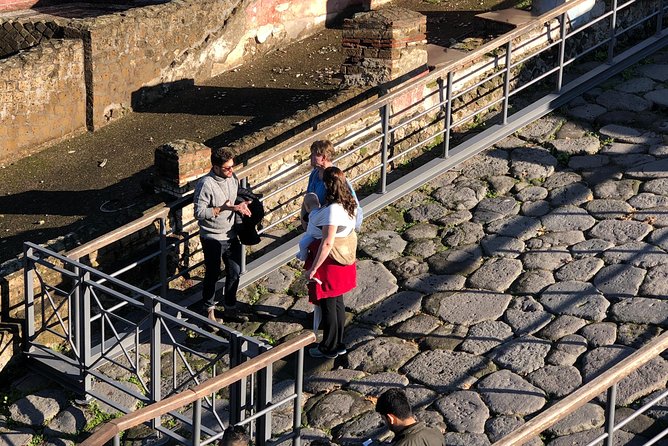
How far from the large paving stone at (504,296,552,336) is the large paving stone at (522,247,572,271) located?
48 centimetres

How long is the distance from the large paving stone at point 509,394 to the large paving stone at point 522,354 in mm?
95

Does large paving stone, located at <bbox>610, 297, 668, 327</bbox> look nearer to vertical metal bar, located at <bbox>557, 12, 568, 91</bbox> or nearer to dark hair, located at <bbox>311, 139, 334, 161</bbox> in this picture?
dark hair, located at <bbox>311, 139, 334, 161</bbox>

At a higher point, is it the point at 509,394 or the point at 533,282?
the point at 533,282

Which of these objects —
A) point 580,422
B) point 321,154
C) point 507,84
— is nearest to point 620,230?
point 507,84

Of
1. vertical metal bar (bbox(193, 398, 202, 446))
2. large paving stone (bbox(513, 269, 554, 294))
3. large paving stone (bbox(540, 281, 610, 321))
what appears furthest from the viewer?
large paving stone (bbox(513, 269, 554, 294))

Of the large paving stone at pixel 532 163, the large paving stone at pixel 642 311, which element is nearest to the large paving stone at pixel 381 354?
the large paving stone at pixel 642 311

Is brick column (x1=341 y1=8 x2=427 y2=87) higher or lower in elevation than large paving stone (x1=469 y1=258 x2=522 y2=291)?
higher

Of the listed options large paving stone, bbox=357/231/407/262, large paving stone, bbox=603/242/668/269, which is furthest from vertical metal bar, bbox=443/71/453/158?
large paving stone, bbox=603/242/668/269

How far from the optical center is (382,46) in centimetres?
1245

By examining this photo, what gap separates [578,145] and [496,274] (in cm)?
233

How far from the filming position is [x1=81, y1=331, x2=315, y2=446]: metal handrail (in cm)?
678

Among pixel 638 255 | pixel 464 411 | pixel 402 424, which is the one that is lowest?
pixel 464 411

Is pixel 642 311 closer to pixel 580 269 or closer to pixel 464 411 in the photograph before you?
pixel 580 269

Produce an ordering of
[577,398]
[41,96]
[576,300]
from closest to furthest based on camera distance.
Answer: [577,398]
[576,300]
[41,96]
